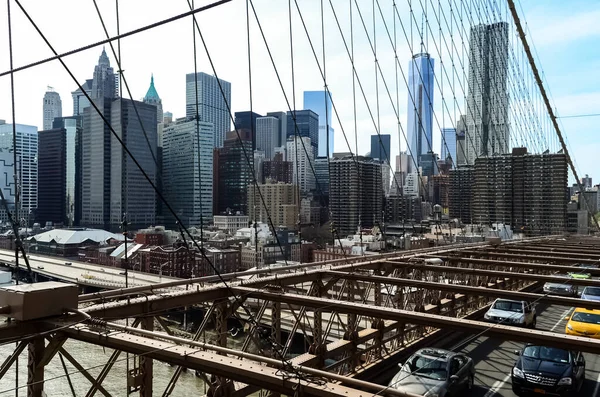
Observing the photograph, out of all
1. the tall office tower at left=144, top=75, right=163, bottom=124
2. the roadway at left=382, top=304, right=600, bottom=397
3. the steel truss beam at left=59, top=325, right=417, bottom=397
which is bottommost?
the roadway at left=382, top=304, right=600, bottom=397

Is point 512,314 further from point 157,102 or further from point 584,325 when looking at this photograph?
point 157,102

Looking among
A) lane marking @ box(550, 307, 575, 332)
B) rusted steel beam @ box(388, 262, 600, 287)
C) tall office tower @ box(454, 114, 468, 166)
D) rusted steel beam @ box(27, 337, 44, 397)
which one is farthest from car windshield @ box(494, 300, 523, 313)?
tall office tower @ box(454, 114, 468, 166)

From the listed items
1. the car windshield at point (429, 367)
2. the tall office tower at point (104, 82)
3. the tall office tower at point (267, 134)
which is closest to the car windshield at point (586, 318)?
the car windshield at point (429, 367)

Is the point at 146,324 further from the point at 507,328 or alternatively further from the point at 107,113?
the point at 107,113

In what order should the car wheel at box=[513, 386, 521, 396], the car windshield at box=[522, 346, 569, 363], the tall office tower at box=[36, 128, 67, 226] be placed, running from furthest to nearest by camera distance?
the tall office tower at box=[36, 128, 67, 226] < the car windshield at box=[522, 346, 569, 363] < the car wheel at box=[513, 386, 521, 396]

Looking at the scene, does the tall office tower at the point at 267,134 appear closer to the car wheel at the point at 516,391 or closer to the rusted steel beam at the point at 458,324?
the car wheel at the point at 516,391

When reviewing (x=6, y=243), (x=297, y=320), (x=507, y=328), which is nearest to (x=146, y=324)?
(x=297, y=320)

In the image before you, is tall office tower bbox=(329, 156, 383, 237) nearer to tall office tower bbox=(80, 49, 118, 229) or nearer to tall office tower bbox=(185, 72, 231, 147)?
tall office tower bbox=(185, 72, 231, 147)
